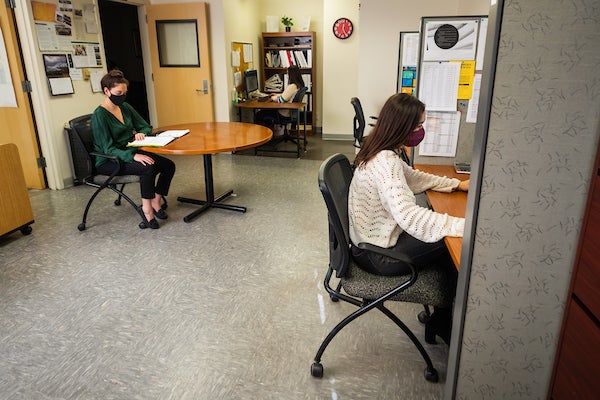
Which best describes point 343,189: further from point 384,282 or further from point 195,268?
point 195,268

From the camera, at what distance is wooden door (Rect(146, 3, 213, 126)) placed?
5.80m

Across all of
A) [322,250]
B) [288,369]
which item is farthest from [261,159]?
[288,369]

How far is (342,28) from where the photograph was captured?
22.3 ft

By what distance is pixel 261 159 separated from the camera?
19.6ft

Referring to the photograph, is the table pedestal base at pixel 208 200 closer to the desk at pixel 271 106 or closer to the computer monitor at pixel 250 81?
the desk at pixel 271 106

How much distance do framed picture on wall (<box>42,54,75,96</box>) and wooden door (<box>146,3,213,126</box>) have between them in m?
1.69

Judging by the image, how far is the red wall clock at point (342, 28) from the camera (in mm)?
6773

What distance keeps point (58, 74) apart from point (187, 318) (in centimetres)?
343

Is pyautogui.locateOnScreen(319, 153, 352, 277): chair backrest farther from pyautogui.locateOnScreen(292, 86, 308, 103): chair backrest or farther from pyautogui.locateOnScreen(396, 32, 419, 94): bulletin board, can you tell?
pyautogui.locateOnScreen(292, 86, 308, 103): chair backrest

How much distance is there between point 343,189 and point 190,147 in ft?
5.79

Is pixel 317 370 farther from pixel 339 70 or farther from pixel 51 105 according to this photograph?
pixel 339 70

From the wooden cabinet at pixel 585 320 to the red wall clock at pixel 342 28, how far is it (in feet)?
20.5

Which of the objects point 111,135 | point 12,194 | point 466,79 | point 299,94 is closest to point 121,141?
point 111,135

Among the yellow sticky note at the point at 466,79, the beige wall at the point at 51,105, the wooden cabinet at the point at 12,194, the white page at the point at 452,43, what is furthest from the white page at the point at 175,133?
the yellow sticky note at the point at 466,79
